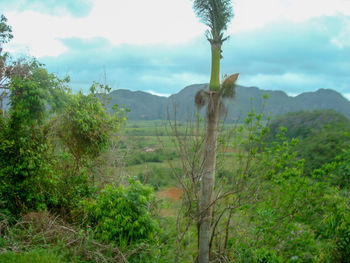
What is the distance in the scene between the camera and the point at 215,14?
5.69m

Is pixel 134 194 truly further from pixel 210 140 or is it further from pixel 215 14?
pixel 215 14

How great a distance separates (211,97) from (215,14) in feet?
5.72

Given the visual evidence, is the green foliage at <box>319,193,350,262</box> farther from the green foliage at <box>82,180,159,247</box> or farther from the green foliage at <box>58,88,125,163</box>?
the green foliage at <box>58,88,125,163</box>

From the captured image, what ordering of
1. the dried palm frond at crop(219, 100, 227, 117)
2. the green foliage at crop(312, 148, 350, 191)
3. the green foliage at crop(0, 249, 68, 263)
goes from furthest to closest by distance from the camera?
the green foliage at crop(312, 148, 350, 191) → the dried palm frond at crop(219, 100, 227, 117) → the green foliage at crop(0, 249, 68, 263)

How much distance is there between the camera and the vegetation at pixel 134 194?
484 cm

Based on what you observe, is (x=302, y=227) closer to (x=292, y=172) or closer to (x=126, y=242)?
(x=292, y=172)

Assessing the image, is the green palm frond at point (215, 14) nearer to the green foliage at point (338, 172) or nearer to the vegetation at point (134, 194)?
the vegetation at point (134, 194)

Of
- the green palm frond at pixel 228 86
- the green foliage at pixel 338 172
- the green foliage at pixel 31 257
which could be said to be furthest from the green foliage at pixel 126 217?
the green foliage at pixel 338 172

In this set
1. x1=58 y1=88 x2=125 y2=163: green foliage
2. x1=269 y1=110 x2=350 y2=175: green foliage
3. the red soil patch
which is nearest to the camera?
the red soil patch

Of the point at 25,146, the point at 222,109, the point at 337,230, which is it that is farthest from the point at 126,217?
the point at 337,230

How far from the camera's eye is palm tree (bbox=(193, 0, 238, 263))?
5488 mm

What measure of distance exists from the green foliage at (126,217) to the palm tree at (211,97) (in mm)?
1243

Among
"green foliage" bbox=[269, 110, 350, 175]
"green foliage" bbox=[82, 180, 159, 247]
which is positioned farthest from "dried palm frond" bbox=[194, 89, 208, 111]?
"green foliage" bbox=[269, 110, 350, 175]

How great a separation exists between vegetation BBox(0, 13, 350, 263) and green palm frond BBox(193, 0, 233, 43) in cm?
12
